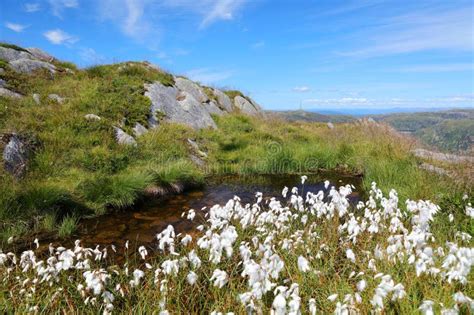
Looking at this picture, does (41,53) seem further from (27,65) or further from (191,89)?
(191,89)

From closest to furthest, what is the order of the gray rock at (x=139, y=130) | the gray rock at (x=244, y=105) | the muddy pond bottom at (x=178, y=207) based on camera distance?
the muddy pond bottom at (x=178, y=207)
the gray rock at (x=139, y=130)
the gray rock at (x=244, y=105)

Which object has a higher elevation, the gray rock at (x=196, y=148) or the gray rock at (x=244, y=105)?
the gray rock at (x=244, y=105)

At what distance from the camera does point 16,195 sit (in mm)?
8734

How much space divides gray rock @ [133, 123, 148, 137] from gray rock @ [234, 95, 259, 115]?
47.3ft

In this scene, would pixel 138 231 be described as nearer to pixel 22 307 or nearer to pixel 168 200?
pixel 168 200

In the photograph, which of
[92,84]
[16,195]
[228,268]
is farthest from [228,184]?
[92,84]

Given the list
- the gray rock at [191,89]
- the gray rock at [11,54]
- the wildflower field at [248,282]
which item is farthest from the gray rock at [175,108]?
the wildflower field at [248,282]

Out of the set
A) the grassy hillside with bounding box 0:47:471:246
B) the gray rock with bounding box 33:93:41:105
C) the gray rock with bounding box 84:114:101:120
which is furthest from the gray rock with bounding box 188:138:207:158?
the gray rock with bounding box 33:93:41:105

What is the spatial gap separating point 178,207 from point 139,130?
7680mm

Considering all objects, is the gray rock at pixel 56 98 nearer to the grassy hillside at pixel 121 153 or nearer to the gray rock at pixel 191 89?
the grassy hillside at pixel 121 153

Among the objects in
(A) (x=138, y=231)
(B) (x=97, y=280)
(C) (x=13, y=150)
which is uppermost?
(C) (x=13, y=150)

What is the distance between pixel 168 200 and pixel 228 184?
314 cm

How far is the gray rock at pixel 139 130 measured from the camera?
16884mm

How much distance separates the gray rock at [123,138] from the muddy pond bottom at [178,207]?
3969 millimetres
